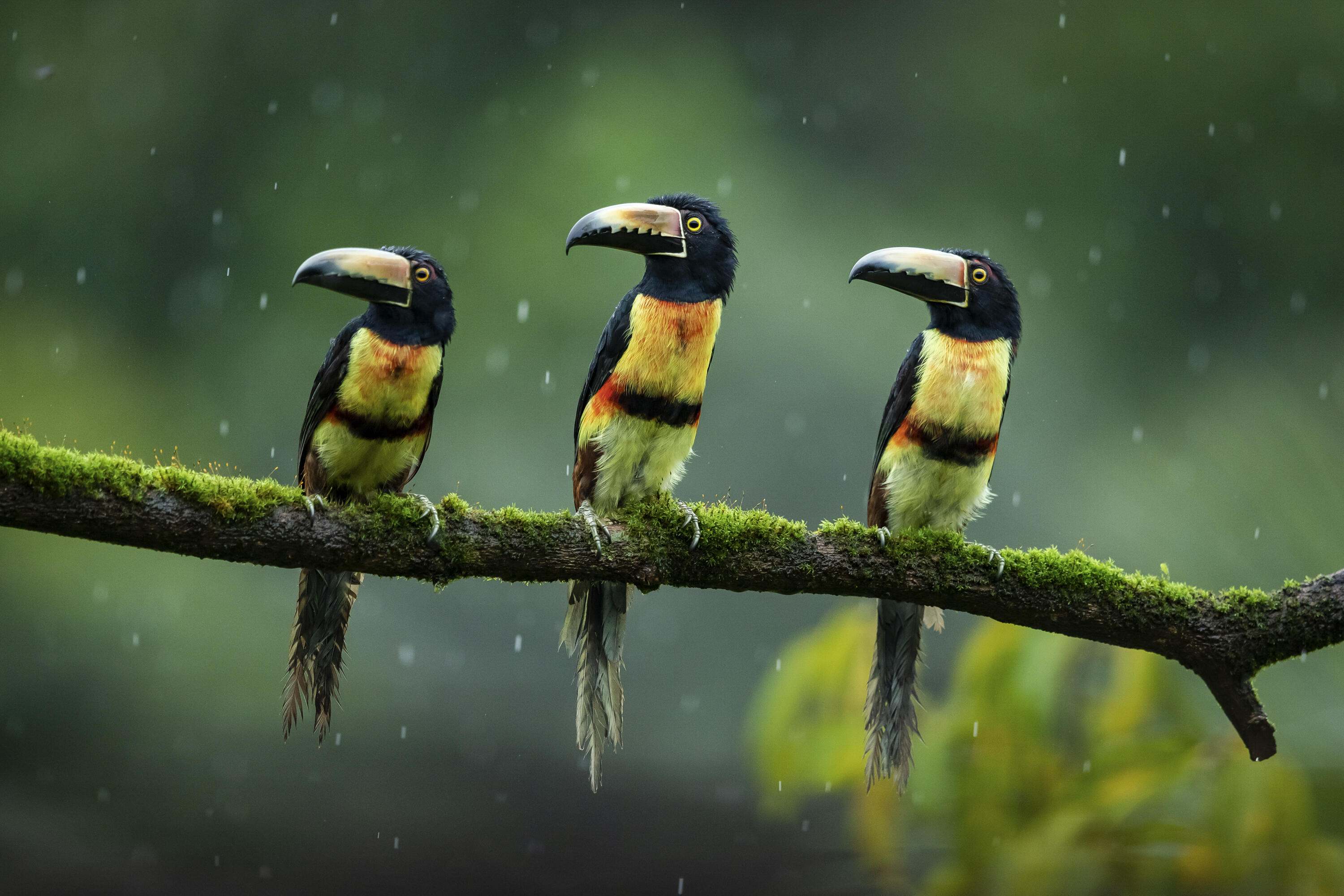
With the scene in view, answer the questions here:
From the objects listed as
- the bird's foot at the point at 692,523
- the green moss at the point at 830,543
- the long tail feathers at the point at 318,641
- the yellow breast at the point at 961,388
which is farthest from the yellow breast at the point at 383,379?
the yellow breast at the point at 961,388

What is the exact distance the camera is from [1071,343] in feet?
26.2

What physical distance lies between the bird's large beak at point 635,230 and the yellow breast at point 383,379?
0.54 meters

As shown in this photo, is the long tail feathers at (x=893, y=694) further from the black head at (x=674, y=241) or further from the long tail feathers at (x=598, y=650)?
the black head at (x=674, y=241)

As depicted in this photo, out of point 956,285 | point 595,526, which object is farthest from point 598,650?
point 956,285

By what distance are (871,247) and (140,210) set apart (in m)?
5.03

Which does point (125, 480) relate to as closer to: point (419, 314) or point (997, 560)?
point (419, 314)

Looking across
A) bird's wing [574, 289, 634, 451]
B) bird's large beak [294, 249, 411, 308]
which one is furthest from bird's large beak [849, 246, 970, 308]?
bird's large beak [294, 249, 411, 308]

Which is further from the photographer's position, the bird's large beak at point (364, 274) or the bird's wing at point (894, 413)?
the bird's wing at point (894, 413)

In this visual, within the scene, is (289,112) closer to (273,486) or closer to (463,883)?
(463,883)

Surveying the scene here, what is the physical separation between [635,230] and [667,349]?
356mm

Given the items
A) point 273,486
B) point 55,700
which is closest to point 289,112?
point 55,700

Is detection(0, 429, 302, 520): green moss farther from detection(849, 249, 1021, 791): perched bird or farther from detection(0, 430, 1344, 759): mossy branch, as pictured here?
detection(849, 249, 1021, 791): perched bird

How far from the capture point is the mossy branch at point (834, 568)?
2688mm

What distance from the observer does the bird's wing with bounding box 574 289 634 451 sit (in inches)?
124
